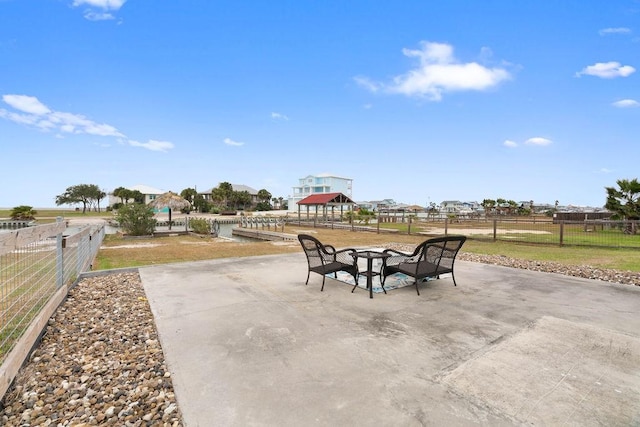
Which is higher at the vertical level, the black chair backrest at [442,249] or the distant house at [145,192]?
the distant house at [145,192]

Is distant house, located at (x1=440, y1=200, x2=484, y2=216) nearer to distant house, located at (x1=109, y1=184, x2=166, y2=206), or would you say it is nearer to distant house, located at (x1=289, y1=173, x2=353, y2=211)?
distant house, located at (x1=289, y1=173, x2=353, y2=211)

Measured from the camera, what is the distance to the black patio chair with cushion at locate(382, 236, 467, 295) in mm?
4402

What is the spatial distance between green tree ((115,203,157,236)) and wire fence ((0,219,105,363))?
1020 centimetres

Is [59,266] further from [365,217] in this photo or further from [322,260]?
[365,217]

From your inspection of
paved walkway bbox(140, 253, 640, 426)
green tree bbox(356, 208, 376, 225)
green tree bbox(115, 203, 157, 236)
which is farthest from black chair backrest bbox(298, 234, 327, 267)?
green tree bbox(356, 208, 376, 225)

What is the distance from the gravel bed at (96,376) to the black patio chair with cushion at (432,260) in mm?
3206

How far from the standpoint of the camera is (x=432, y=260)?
4750 millimetres

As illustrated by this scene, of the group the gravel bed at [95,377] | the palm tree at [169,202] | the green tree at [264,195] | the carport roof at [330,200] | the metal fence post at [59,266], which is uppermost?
the green tree at [264,195]

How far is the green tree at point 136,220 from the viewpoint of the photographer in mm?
16141

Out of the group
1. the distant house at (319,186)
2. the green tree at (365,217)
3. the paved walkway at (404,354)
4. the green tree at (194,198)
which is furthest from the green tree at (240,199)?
the paved walkway at (404,354)

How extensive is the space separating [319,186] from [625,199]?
2056 inches

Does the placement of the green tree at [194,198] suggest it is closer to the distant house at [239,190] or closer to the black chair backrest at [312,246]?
the distant house at [239,190]

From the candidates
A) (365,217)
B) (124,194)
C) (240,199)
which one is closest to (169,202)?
(365,217)

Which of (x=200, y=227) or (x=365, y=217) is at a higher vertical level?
(x=365, y=217)
